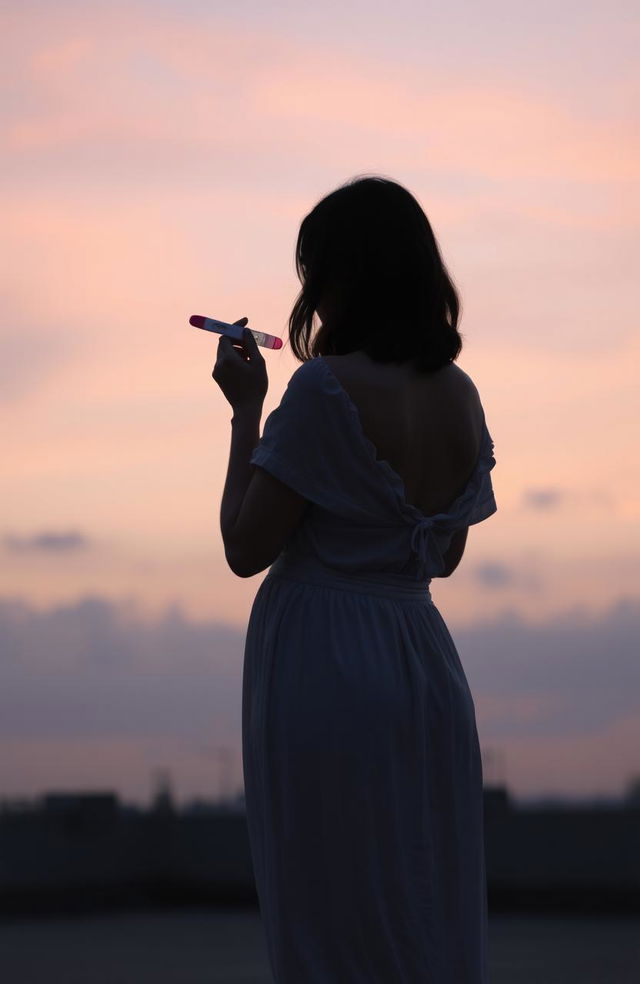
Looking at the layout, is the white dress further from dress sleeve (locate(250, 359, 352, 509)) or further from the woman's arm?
the woman's arm

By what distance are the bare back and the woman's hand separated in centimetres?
15

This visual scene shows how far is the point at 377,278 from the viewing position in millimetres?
2443

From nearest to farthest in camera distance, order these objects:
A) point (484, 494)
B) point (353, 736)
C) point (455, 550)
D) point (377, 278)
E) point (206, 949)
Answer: point (353, 736) → point (377, 278) → point (484, 494) → point (455, 550) → point (206, 949)

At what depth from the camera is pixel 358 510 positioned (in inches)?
93.8

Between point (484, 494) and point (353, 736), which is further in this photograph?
point (484, 494)

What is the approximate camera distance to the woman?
2326mm

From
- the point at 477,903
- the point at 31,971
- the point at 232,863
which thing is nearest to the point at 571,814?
the point at 232,863

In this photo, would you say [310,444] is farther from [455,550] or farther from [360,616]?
[455,550]

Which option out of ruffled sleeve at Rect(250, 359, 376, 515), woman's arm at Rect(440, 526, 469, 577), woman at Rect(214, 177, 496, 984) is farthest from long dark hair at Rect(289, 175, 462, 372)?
woman's arm at Rect(440, 526, 469, 577)

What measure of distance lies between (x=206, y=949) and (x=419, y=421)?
4893 mm

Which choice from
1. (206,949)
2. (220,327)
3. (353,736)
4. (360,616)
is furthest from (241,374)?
(206,949)

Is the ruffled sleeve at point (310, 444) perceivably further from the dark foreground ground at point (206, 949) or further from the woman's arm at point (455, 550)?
the dark foreground ground at point (206, 949)

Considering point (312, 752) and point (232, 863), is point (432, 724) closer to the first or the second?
point (312, 752)

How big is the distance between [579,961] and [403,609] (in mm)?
4236
